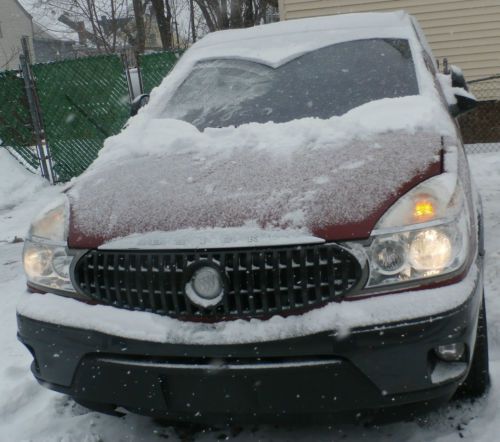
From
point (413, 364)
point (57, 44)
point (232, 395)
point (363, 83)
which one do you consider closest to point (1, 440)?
point (232, 395)

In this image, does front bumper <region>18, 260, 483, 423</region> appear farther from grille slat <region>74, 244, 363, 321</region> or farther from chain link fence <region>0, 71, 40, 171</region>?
chain link fence <region>0, 71, 40, 171</region>

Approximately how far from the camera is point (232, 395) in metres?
2.06

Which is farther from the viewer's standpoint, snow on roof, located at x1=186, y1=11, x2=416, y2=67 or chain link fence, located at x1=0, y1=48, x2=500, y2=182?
chain link fence, located at x1=0, y1=48, x2=500, y2=182


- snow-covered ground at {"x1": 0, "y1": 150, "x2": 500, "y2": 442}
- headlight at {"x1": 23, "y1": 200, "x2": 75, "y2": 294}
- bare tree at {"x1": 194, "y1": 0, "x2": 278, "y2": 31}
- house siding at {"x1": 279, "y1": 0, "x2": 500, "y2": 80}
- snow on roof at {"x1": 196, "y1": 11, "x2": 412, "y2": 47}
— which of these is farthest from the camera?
bare tree at {"x1": 194, "y1": 0, "x2": 278, "y2": 31}

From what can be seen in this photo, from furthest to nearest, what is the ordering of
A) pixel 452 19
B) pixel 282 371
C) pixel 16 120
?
1. pixel 452 19
2. pixel 16 120
3. pixel 282 371

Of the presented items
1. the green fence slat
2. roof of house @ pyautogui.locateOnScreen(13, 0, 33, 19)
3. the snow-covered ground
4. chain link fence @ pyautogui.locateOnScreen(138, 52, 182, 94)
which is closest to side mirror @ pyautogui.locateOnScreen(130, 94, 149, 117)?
the snow-covered ground

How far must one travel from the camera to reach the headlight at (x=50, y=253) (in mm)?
2359

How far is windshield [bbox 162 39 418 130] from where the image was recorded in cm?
320

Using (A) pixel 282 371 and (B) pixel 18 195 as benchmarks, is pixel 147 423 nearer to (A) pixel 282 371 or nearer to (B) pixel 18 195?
(A) pixel 282 371

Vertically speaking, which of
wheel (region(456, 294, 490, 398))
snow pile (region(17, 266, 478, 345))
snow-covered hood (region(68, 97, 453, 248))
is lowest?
wheel (region(456, 294, 490, 398))

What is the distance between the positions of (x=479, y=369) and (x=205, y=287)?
1.25 m

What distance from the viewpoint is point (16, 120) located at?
1000 centimetres

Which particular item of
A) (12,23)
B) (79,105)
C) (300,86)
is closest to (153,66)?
(79,105)

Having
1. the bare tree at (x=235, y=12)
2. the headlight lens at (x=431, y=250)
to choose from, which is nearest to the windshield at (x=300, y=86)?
the headlight lens at (x=431, y=250)
